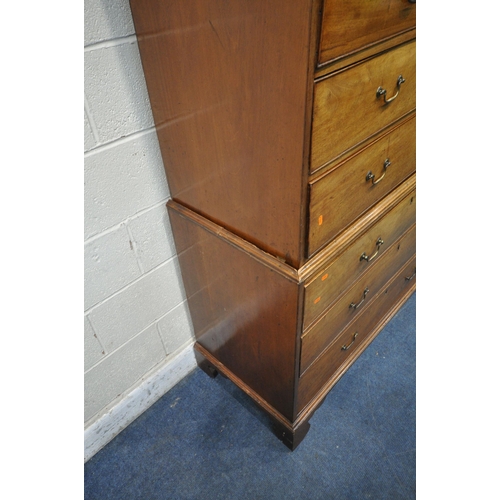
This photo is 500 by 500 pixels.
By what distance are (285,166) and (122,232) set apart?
53cm

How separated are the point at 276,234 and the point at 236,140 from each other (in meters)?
0.22

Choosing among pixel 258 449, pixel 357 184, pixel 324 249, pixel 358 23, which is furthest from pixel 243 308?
pixel 358 23

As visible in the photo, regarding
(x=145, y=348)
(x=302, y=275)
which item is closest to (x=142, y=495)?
(x=145, y=348)

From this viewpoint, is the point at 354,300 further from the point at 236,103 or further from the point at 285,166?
the point at 236,103

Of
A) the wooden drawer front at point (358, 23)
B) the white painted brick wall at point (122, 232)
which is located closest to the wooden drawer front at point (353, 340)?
the white painted brick wall at point (122, 232)

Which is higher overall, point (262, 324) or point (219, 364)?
point (262, 324)

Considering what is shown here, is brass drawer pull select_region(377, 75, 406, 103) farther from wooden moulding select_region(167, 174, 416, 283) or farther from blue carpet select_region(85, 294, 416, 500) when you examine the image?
blue carpet select_region(85, 294, 416, 500)

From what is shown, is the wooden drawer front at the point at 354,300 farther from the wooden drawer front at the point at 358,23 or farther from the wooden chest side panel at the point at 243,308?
the wooden drawer front at the point at 358,23

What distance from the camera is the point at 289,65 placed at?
63 cm

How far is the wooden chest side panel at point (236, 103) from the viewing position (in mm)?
641

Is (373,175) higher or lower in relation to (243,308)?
higher

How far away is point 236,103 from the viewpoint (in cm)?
76

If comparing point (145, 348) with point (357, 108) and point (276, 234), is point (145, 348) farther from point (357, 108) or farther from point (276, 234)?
point (357, 108)

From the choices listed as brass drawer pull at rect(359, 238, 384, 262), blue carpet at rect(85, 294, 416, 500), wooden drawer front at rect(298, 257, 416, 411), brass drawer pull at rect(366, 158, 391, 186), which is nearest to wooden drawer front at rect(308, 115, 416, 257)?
brass drawer pull at rect(366, 158, 391, 186)
